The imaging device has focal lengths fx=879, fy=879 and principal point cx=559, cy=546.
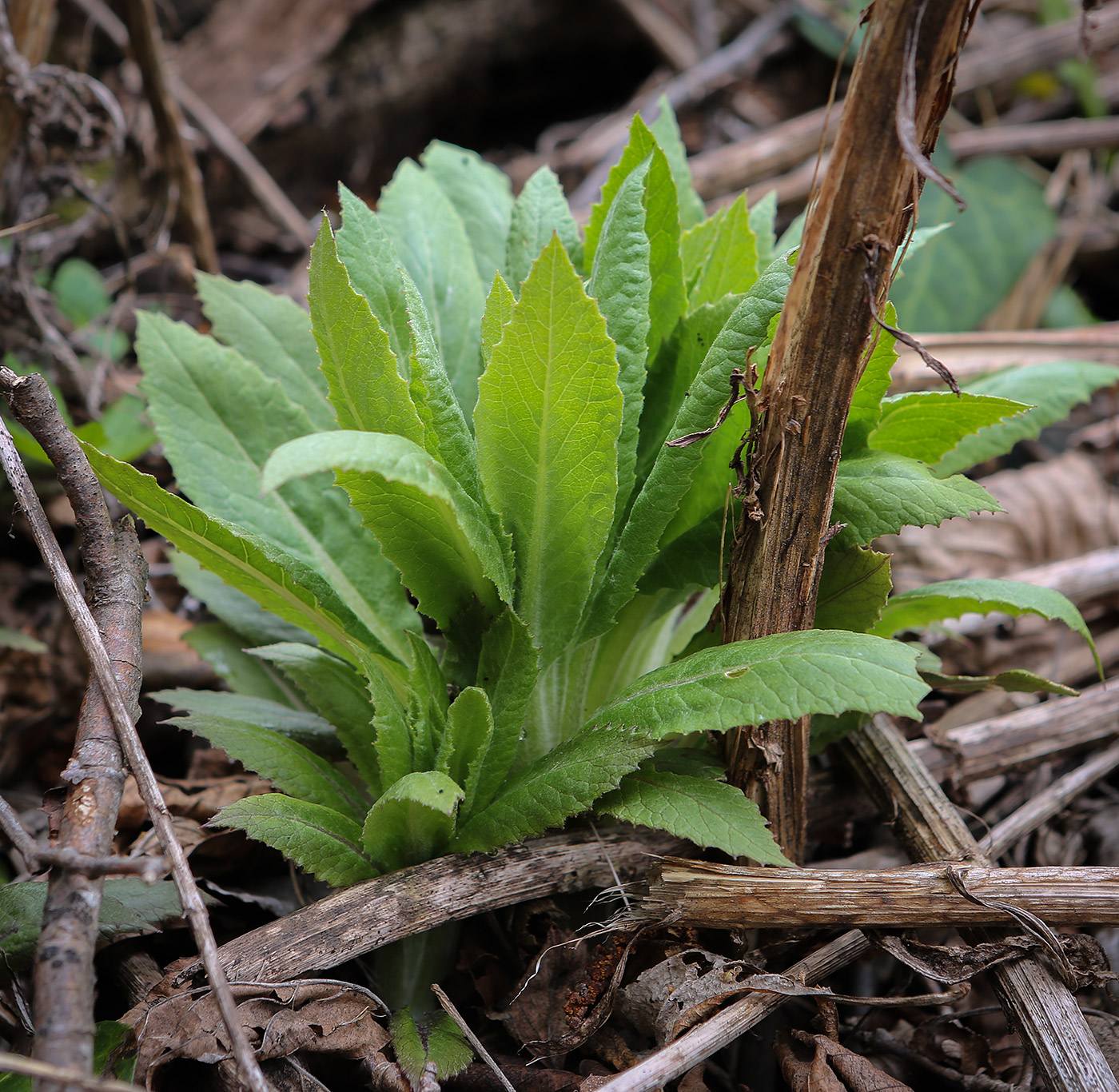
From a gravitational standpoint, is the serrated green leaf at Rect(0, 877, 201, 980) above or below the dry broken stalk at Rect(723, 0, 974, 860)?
below

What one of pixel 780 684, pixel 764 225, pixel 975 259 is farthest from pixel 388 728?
pixel 975 259

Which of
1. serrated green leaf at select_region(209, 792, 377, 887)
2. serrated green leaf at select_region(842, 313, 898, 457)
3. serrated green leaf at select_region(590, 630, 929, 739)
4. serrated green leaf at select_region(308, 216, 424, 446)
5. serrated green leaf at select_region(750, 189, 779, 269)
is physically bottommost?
serrated green leaf at select_region(209, 792, 377, 887)

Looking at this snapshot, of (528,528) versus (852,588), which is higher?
(528,528)

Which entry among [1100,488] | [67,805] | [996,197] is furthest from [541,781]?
[996,197]

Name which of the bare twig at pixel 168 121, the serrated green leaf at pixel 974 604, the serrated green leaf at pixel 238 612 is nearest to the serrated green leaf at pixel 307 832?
the serrated green leaf at pixel 238 612

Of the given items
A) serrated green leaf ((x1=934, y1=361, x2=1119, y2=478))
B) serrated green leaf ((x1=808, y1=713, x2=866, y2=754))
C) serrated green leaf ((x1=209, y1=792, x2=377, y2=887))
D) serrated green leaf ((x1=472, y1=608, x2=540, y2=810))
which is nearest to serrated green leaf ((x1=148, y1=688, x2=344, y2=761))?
serrated green leaf ((x1=209, y1=792, x2=377, y2=887))

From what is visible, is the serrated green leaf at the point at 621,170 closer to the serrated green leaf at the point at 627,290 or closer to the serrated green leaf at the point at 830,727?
the serrated green leaf at the point at 627,290

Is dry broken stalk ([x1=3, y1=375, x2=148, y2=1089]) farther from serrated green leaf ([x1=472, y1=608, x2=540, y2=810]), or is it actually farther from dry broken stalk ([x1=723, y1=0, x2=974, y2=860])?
dry broken stalk ([x1=723, y1=0, x2=974, y2=860])

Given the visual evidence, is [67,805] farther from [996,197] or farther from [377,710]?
[996,197]

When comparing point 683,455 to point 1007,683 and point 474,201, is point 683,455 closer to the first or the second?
point 1007,683
